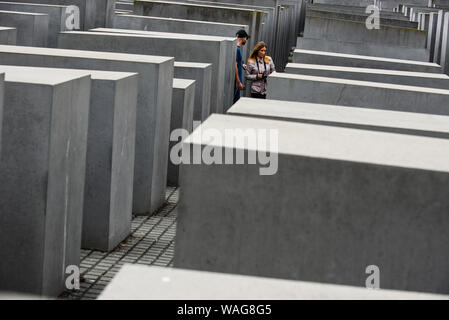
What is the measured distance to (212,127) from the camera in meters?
5.56

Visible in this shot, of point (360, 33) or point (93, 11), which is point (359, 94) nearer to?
point (93, 11)

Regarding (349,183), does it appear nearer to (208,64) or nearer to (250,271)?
(250,271)

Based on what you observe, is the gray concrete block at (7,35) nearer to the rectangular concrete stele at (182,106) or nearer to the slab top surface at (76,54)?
the slab top surface at (76,54)

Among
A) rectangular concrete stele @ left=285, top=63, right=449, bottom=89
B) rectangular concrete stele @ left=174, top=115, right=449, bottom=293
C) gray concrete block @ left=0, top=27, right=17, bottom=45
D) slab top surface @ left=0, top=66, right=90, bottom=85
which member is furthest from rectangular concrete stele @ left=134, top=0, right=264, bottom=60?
rectangular concrete stele @ left=174, top=115, right=449, bottom=293

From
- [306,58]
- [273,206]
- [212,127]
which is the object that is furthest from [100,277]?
[306,58]

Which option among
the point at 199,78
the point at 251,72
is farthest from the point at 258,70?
the point at 199,78

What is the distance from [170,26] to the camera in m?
17.4

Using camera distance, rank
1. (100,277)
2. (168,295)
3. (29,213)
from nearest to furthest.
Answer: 1. (168,295)
2. (29,213)
3. (100,277)

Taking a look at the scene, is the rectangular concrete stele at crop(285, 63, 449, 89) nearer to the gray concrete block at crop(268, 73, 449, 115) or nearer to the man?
the gray concrete block at crop(268, 73, 449, 115)

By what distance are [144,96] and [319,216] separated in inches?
189

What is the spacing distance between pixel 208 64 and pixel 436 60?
10.6m

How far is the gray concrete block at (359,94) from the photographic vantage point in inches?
354

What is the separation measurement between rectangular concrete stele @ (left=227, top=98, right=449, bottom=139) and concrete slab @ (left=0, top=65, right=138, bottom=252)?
4.13 ft
